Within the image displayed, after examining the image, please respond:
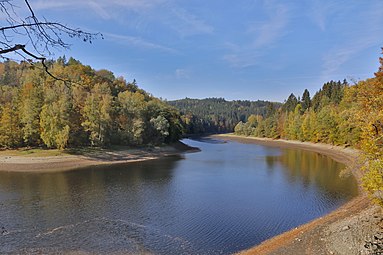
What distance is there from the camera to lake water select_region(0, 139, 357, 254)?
56.8 ft

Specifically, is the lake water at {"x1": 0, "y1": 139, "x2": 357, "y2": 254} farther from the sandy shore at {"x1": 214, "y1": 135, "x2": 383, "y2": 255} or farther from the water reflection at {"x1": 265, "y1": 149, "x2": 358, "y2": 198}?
the sandy shore at {"x1": 214, "y1": 135, "x2": 383, "y2": 255}

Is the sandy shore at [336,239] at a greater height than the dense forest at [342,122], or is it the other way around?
the dense forest at [342,122]

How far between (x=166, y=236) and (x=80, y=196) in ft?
43.2

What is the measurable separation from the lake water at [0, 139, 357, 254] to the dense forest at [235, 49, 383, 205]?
6.96 metres

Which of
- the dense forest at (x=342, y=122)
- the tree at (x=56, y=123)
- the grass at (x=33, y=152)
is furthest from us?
the tree at (x=56, y=123)

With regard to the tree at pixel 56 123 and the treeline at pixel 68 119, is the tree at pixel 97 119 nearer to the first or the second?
the treeline at pixel 68 119

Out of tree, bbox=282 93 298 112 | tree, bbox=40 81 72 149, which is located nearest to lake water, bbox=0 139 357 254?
tree, bbox=40 81 72 149

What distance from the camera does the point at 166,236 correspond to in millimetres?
18531

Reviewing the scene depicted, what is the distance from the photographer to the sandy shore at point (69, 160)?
45.1m

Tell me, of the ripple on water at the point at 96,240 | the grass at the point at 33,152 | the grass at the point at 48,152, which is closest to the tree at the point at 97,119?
the grass at the point at 48,152

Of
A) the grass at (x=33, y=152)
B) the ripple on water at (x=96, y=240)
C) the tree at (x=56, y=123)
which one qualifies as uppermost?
the tree at (x=56, y=123)

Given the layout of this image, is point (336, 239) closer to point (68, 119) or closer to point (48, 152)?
point (48, 152)

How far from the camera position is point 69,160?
4950 cm

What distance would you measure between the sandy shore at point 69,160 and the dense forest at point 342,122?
38577 mm
